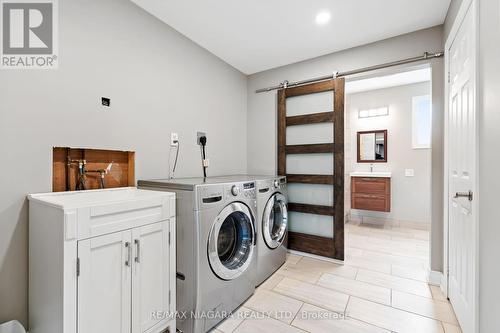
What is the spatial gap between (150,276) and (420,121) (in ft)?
15.2

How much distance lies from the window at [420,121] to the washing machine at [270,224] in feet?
9.49


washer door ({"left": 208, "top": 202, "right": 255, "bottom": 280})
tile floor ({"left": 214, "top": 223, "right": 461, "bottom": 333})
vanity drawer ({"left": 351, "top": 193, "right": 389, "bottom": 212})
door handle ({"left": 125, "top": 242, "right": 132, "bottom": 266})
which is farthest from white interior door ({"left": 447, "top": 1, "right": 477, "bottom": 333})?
vanity drawer ({"left": 351, "top": 193, "right": 389, "bottom": 212})

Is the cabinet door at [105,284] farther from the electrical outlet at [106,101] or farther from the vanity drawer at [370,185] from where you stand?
the vanity drawer at [370,185]

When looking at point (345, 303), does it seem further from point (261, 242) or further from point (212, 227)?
point (212, 227)

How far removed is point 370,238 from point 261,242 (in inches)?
84.4

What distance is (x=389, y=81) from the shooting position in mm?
3830

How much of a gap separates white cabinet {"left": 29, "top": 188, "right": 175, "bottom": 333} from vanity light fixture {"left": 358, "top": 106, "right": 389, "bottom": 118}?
13.7 ft

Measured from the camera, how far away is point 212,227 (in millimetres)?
1543

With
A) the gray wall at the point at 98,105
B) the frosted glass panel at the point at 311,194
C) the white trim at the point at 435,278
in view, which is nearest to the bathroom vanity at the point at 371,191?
the frosted glass panel at the point at 311,194

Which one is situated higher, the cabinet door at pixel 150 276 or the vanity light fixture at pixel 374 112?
the vanity light fixture at pixel 374 112

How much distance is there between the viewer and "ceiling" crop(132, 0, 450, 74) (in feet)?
6.03

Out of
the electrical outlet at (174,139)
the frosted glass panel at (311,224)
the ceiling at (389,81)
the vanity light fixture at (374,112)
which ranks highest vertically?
the ceiling at (389,81)

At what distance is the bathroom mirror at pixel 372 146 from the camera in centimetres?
418

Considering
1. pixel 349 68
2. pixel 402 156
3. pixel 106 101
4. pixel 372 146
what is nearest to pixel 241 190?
pixel 106 101
